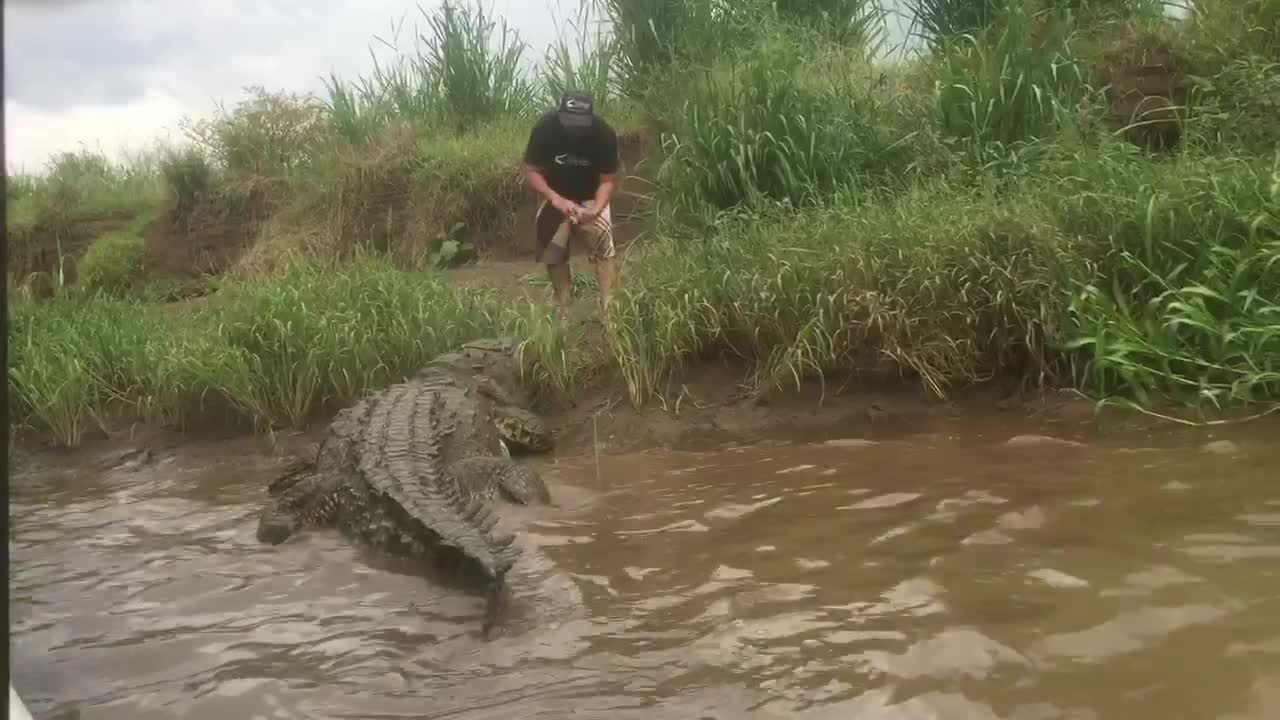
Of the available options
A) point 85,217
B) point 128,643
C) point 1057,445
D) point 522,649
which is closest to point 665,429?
point 1057,445

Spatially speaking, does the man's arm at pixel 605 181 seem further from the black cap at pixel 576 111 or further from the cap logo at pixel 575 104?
the cap logo at pixel 575 104

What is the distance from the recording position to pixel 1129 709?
176 centimetres

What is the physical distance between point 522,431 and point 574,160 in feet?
6.34

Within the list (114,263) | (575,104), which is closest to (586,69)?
(575,104)

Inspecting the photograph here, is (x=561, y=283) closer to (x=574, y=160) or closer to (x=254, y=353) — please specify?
(x=574, y=160)

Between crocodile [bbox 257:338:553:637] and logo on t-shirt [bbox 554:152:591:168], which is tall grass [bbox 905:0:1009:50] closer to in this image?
logo on t-shirt [bbox 554:152:591:168]

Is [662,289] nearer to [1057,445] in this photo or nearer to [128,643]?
[1057,445]

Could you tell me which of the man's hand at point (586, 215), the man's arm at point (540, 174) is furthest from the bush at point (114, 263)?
the man's hand at point (586, 215)

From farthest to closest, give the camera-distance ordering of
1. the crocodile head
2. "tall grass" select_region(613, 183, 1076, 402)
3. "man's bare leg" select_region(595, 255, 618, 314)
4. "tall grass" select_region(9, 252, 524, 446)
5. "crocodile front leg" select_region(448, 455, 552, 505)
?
1. "man's bare leg" select_region(595, 255, 618, 314)
2. "tall grass" select_region(9, 252, 524, 446)
3. the crocodile head
4. "tall grass" select_region(613, 183, 1076, 402)
5. "crocodile front leg" select_region(448, 455, 552, 505)

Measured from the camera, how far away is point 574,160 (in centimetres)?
561

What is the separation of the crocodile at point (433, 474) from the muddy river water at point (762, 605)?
0.12 meters

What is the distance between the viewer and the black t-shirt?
220 inches

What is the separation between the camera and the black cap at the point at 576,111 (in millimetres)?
5758

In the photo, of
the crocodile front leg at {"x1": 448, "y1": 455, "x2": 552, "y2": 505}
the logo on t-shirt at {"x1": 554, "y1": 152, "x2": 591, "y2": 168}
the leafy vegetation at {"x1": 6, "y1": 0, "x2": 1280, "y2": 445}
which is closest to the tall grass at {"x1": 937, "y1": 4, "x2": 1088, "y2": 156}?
the leafy vegetation at {"x1": 6, "y1": 0, "x2": 1280, "y2": 445}
